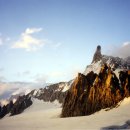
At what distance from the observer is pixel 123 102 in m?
78.4

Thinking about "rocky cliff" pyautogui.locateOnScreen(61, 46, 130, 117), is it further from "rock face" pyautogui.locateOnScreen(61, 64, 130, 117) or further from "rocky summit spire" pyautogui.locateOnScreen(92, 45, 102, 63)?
"rocky summit spire" pyautogui.locateOnScreen(92, 45, 102, 63)

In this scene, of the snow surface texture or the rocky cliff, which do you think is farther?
the rocky cliff

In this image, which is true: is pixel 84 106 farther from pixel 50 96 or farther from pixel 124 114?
pixel 50 96

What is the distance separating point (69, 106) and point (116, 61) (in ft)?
205

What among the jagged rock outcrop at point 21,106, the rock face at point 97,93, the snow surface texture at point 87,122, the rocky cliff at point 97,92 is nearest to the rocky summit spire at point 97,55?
the jagged rock outcrop at point 21,106

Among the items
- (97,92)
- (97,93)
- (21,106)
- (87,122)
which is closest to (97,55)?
(21,106)

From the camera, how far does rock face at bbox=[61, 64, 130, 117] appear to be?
3359 inches

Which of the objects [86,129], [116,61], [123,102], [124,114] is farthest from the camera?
[116,61]

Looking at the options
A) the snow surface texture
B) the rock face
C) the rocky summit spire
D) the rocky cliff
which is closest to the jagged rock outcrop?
the rocky summit spire

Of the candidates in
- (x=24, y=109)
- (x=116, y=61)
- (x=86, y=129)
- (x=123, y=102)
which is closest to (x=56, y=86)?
(x=24, y=109)

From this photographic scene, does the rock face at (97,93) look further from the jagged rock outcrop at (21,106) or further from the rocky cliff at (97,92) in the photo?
the jagged rock outcrop at (21,106)

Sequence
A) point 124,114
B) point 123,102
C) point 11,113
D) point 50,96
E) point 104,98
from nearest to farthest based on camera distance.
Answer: point 124,114 → point 123,102 → point 104,98 → point 11,113 → point 50,96

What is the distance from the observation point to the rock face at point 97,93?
8531 cm

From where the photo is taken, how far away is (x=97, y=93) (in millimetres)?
89938
